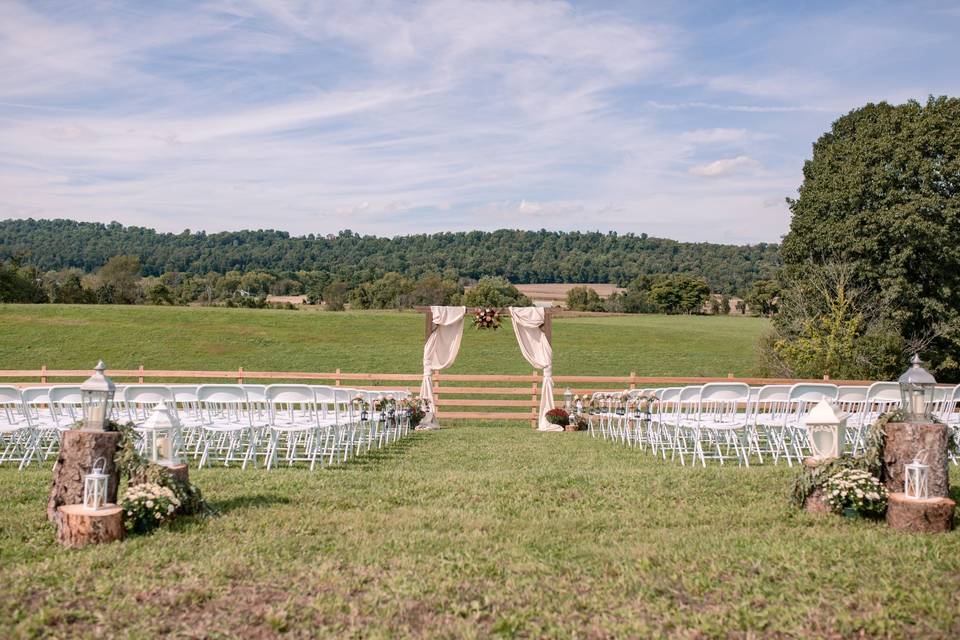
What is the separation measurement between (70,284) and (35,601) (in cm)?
5225

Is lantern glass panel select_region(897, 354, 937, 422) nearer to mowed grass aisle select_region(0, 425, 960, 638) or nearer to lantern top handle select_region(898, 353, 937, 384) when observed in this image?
lantern top handle select_region(898, 353, 937, 384)

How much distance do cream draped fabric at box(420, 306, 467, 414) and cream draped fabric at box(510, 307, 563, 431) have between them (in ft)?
3.47

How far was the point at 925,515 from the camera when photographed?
5.05 m

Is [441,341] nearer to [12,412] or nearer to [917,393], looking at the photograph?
[12,412]

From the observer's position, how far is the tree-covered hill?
62531 mm

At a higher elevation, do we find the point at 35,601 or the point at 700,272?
the point at 700,272

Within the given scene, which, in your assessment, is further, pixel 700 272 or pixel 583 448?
pixel 700 272

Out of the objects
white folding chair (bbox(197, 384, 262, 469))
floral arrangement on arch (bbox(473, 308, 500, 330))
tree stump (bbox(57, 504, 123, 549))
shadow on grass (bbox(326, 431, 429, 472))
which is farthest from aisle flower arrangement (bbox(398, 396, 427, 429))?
tree stump (bbox(57, 504, 123, 549))

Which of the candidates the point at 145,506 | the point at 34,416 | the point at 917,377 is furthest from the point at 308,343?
the point at 917,377

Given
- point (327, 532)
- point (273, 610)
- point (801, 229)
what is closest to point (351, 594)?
point (273, 610)

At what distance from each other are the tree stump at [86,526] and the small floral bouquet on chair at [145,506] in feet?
0.47

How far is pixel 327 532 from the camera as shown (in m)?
5.23

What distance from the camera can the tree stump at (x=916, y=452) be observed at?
5195mm

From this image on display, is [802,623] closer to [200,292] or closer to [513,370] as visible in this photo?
[513,370]
